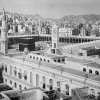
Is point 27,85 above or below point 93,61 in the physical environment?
below

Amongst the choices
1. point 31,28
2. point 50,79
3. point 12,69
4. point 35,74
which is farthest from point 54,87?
point 31,28

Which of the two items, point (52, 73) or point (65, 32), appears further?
point (65, 32)

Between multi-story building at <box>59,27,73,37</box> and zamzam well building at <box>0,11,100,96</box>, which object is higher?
multi-story building at <box>59,27,73,37</box>

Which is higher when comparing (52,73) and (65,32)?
(65,32)

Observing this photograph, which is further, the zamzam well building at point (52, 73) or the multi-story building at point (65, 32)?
the multi-story building at point (65, 32)

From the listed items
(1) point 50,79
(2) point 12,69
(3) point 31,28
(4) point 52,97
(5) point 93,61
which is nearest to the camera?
(4) point 52,97

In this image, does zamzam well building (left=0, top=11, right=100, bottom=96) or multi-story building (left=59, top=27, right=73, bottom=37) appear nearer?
zamzam well building (left=0, top=11, right=100, bottom=96)

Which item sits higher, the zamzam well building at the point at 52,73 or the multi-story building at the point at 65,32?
the multi-story building at the point at 65,32

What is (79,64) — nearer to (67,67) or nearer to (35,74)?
(67,67)
